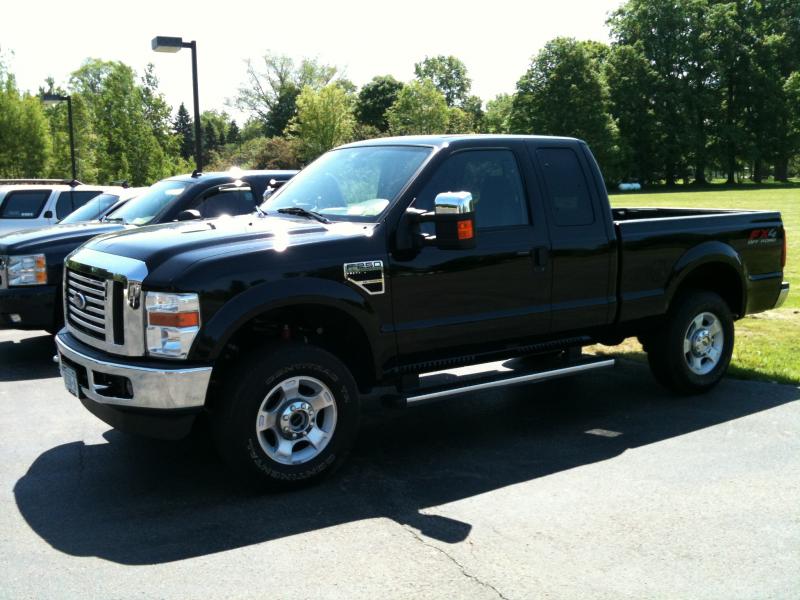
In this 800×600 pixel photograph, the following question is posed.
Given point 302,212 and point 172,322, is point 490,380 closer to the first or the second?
point 302,212

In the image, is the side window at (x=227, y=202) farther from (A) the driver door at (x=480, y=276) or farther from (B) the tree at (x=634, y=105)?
(B) the tree at (x=634, y=105)

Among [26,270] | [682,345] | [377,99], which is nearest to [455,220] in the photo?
[682,345]

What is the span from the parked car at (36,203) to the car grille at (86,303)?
10478 mm

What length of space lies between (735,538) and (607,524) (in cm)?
62

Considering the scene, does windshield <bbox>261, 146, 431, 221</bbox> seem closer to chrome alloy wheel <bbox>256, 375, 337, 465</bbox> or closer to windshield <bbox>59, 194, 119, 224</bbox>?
chrome alloy wheel <bbox>256, 375, 337, 465</bbox>

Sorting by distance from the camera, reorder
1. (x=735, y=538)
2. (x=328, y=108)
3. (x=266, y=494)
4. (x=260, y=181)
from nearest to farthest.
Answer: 1. (x=735, y=538)
2. (x=266, y=494)
3. (x=260, y=181)
4. (x=328, y=108)

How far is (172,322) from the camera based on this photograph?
14.6 ft

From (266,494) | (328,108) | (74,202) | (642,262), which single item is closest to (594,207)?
(642,262)

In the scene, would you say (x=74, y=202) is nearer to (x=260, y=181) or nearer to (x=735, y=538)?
(x=260, y=181)

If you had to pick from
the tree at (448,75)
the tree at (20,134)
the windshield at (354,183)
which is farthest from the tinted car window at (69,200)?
the tree at (448,75)

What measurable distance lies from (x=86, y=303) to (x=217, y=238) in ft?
3.07

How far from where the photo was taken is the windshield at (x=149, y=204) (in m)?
9.01

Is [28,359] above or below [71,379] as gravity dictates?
below

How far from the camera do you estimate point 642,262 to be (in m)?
6.46
